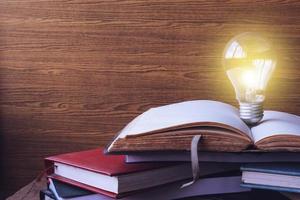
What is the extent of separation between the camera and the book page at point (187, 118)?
551 mm

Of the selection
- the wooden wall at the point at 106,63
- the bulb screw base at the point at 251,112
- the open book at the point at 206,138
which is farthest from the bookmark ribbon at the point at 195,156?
the wooden wall at the point at 106,63

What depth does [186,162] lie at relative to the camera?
580mm

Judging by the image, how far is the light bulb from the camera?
66 cm

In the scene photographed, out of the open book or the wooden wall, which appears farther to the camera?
the wooden wall

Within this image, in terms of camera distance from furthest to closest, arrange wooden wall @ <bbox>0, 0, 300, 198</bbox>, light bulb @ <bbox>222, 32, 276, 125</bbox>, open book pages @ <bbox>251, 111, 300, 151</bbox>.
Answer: wooden wall @ <bbox>0, 0, 300, 198</bbox>
light bulb @ <bbox>222, 32, 276, 125</bbox>
open book pages @ <bbox>251, 111, 300, 151</bbox>

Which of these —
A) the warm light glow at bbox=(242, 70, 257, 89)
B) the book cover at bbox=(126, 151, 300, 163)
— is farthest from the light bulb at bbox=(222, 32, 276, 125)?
the book cover at bbox=(126, 151, 300, 163)

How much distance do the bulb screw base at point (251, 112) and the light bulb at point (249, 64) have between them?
2cm

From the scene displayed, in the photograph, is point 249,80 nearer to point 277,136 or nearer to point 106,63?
point 277,136

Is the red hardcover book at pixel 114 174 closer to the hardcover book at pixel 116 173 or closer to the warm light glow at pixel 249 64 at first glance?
the hardcover book at pixel 116 173

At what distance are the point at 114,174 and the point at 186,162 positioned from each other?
0.34ft

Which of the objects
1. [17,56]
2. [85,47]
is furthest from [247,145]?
[17,56]

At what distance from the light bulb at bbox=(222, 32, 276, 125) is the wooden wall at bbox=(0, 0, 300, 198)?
0.67ft

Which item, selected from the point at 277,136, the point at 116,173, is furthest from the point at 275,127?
the point at 116,173

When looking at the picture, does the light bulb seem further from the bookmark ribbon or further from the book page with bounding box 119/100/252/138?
the bookmark ribbon
